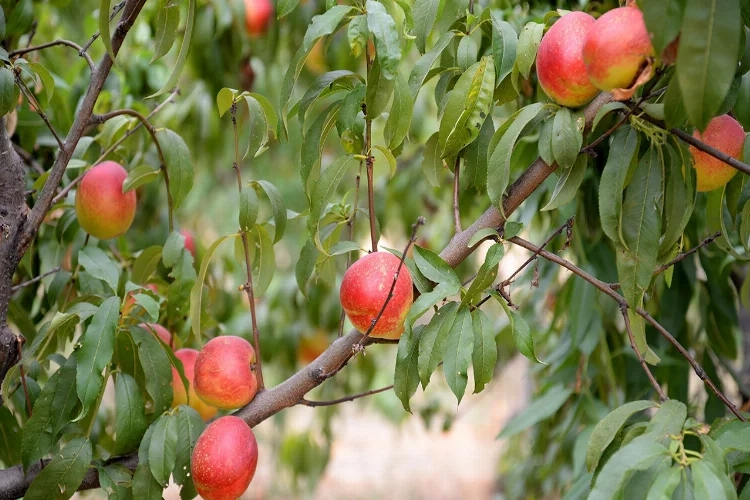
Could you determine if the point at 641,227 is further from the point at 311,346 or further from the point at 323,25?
the point at 311,346

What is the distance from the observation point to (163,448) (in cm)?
74

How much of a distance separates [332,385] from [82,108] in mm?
1350

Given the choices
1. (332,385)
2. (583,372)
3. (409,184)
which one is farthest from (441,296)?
(332,385)

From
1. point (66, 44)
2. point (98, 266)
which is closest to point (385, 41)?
point (66, 44)

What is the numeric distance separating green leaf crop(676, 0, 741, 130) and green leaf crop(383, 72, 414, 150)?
0.27 m

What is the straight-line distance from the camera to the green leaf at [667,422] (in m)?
0.58

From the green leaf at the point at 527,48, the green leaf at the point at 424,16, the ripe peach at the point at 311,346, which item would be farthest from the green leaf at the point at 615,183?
the ripe peach at the point at 311,346

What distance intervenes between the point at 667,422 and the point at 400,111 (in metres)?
0.36

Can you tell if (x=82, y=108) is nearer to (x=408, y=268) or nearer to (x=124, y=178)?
(x=124, y=178)

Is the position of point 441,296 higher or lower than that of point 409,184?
higher

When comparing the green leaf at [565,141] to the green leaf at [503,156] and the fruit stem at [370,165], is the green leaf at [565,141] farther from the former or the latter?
the fruit stem at [370,165]

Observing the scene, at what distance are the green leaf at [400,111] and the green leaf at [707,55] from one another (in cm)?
27

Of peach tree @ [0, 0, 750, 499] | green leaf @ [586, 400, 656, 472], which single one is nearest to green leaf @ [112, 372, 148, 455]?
peach tree @ [0, 0, 750, 499]

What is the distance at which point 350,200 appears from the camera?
7.35 ft
